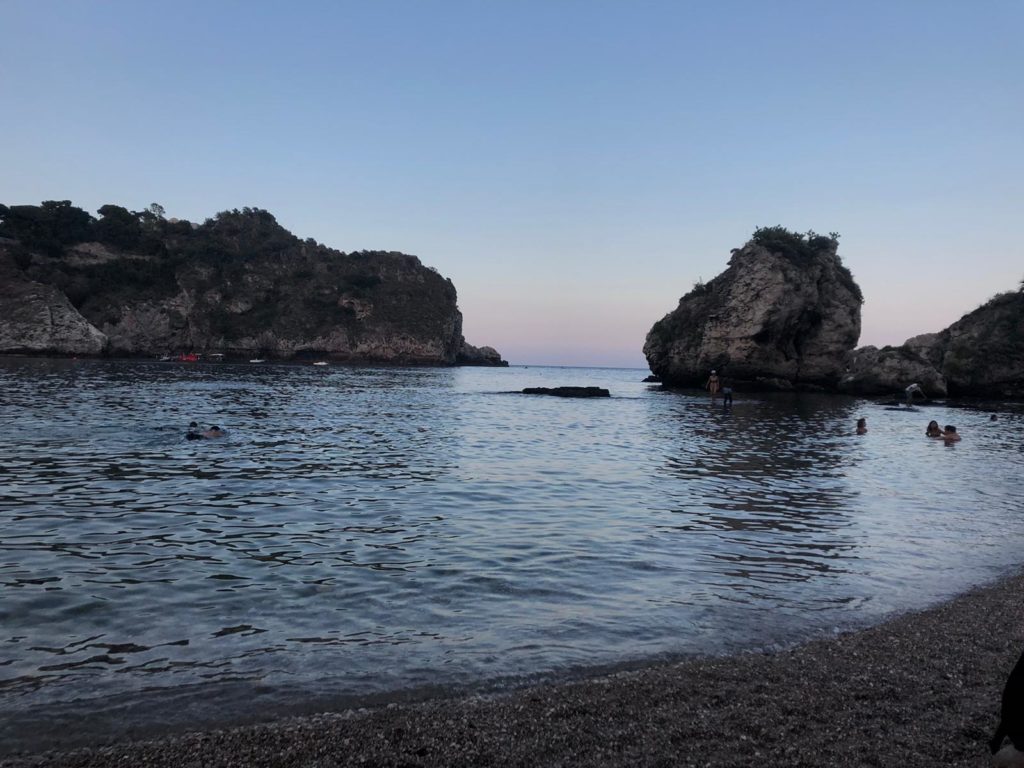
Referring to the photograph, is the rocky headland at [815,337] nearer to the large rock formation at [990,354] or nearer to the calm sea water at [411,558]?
the large rock formation at [990,354]

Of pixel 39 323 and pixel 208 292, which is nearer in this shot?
pixel 39 323

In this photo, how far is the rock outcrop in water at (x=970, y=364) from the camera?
60469 millimetres

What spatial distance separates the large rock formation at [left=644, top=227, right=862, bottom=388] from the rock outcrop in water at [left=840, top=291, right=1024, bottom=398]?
4.39 meters

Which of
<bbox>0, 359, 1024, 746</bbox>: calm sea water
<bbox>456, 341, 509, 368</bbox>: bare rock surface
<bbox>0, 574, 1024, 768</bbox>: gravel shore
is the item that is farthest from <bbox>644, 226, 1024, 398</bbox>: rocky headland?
<bbox>456, 341, 509, 368</bbox>: bare rock surface

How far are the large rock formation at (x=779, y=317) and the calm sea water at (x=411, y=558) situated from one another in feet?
137

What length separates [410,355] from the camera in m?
148

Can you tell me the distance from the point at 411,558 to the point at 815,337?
67285 millimetres

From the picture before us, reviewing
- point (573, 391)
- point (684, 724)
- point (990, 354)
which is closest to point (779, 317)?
point (990, 354)

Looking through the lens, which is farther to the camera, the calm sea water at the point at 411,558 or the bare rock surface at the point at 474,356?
the bare rock surface at the point at 474,356

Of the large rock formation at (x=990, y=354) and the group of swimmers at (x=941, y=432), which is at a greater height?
the large rock formation at (x=990, y=354)

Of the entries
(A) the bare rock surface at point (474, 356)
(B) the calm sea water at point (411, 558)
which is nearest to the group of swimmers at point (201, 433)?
(B) the calm sea water at point (411, 558)

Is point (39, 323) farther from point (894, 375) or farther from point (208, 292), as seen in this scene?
point (894, 375)

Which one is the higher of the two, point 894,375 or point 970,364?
point 970,364

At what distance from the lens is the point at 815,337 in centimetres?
6700
